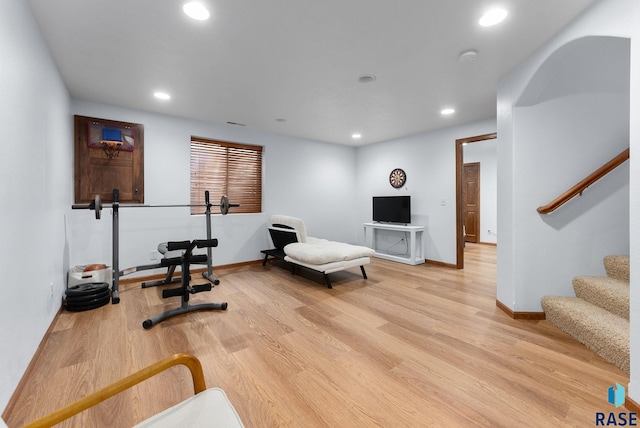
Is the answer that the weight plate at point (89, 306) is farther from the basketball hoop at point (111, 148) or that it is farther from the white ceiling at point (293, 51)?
the white ceiling at point (293, 51)

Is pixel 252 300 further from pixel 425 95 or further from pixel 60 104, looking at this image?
pixel 425 95

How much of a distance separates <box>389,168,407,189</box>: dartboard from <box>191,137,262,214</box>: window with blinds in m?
2.68

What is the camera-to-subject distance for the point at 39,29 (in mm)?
2047

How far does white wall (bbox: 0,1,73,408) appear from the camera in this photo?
1452 mm

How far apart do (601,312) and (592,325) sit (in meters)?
0.28

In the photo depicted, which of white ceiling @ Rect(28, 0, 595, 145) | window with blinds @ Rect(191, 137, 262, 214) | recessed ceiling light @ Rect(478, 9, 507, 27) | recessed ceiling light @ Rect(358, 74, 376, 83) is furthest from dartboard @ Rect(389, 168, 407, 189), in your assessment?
recessed ceiling light @ Rect(478, 9, 507, 27)

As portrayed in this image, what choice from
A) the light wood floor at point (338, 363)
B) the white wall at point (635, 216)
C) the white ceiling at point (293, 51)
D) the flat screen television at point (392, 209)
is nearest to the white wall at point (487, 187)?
the flat screen television at point (392, 209)

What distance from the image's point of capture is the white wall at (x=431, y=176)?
4.65 m

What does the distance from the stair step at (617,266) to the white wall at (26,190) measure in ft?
14.3

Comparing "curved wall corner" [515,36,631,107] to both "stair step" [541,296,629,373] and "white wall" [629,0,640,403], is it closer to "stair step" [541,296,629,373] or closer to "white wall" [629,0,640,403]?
"white wall" [629,0,640,403]

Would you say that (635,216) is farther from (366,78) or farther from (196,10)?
(196,10)

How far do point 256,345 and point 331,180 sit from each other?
4.31 meters

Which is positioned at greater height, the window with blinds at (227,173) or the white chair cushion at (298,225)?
the window with blinds at (227,173)

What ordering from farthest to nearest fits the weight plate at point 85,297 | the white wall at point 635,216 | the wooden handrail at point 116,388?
1. the weight plate at point 85,297
2. the white wall at point 635,216
3. the wooden handrail at point 116,388
